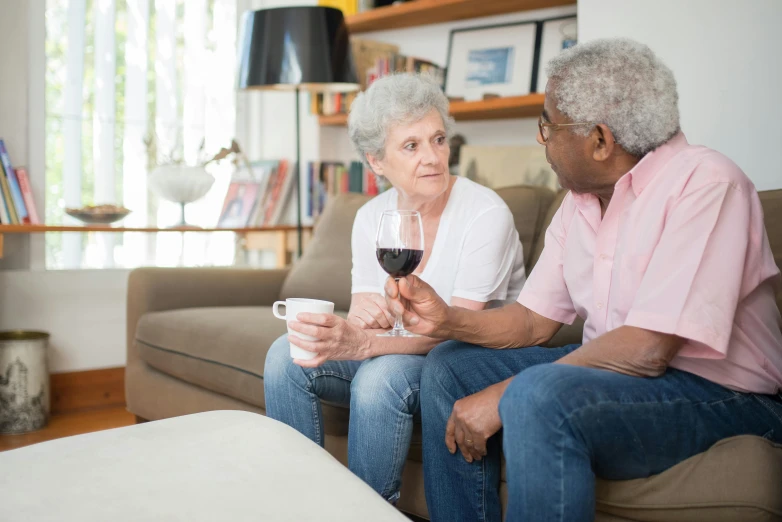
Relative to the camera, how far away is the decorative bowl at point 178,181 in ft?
10.5

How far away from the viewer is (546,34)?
9.59 ft

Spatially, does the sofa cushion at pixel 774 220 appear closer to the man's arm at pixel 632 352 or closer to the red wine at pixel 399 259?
the man's arm at pixel 632 352

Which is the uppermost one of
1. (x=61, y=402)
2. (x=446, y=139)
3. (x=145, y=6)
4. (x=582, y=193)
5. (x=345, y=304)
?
(x=145, y=6)

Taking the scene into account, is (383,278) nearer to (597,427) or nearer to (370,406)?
(370,406)

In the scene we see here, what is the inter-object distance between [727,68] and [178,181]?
2139mm

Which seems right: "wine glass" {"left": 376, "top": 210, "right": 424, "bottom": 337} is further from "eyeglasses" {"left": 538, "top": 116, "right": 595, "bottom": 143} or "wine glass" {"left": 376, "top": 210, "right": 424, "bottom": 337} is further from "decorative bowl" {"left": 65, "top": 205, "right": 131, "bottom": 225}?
"decorative bowl" {"left": 65, "top": 205, "right": 131, "bottom": 225}

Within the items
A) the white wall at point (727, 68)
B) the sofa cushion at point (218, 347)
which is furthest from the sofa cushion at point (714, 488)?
the white wall at point (727, 68)

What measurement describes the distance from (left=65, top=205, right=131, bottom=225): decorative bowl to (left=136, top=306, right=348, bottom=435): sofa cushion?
604mm

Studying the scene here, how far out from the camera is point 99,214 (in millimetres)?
3010

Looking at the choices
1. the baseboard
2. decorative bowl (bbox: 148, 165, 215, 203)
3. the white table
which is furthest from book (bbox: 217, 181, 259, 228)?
the white table

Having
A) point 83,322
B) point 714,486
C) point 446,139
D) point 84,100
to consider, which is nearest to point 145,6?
point 84,100

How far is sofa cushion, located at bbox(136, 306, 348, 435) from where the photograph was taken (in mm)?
2074

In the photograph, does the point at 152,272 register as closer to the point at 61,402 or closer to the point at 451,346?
the point at 61,402

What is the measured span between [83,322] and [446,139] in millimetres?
2151
